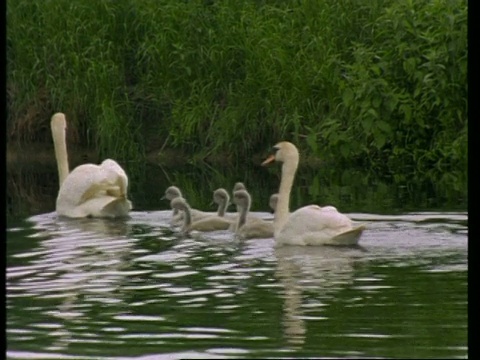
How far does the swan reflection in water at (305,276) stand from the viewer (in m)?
8.31

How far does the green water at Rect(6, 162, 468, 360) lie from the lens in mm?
7664

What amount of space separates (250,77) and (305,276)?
31.1 feet

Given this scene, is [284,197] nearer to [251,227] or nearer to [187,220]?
[251,227]

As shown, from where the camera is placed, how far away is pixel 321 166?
18.6 m

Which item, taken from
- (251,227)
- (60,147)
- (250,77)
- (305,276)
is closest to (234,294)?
(305,276)

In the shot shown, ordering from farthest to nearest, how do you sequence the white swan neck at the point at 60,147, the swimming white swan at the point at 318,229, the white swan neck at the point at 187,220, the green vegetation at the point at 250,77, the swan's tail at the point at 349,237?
1. the green vegetation at the point at 250,77
2. the white swan neck at the point at 60,147
3. the white swan neck at the point at 187,220
4. the swimming white swan at the point at 318,229
5. the swan's tail at the point at 349,237

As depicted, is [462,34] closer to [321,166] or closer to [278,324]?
[321,166]

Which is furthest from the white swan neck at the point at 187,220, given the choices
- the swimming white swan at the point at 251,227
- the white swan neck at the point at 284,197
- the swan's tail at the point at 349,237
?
the swan's tail at the point at 349,237

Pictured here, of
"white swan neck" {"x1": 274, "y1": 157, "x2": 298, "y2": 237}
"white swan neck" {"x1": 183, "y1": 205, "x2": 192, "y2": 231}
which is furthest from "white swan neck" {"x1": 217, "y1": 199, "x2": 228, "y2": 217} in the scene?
"white swan neck" {"x1": 274, "y1": 157, "x2": 298, "y2": 237}

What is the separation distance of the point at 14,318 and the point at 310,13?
37.0 feet

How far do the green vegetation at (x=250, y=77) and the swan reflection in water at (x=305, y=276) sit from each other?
5.18 meters

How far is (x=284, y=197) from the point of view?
12.6 m

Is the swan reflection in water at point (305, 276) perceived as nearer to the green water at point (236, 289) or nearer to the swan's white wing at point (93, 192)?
the green water at point (236, 289)

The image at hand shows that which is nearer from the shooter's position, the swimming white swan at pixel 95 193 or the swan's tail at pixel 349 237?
the swan's tail at pixel 349 237
